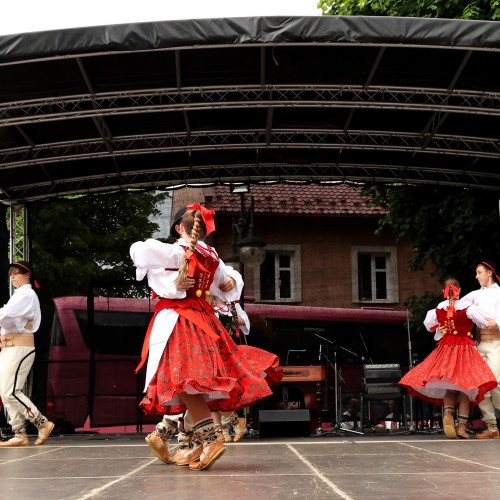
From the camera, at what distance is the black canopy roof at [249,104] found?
8977 millimetres

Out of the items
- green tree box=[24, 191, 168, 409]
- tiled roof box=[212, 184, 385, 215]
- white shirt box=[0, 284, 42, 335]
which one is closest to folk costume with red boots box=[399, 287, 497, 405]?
white shirt box=[0, 284, 42, 335]

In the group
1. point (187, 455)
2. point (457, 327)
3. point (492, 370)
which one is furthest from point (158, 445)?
point (492, 370)

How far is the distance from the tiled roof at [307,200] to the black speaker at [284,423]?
36.7 feet

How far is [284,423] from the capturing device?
1086 centimetres

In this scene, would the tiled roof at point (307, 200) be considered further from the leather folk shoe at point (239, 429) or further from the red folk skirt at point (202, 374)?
the red folk skirt at point (202, 374)

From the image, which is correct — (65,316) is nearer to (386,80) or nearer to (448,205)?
(448,205)

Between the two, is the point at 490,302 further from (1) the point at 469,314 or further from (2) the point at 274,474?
(2) the point at 274,474

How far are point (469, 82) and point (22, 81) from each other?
4.68 meters

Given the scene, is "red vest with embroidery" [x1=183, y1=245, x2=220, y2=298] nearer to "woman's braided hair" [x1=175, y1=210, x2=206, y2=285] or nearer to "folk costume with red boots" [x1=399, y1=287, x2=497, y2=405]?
"woman's braided hair" [x1=175, y1=210, x2=206, y2=285]

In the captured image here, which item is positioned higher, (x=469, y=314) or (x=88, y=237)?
(x=88, y=237)

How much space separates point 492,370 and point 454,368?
17.1 inches

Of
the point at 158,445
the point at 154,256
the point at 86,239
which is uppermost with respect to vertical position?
the point at 86,239

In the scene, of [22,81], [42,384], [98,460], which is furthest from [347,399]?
[98,460]

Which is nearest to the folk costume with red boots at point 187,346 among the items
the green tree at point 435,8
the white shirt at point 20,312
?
the white shirt at point 20,312
